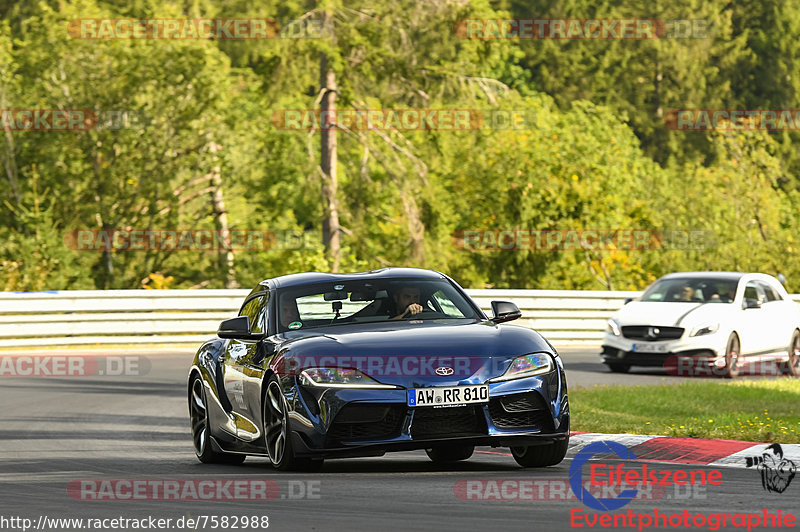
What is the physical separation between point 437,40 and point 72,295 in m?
18.4

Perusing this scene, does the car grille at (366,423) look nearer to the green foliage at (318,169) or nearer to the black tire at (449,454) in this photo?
the black tire at (449,454)

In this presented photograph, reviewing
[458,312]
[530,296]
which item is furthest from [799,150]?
[458,312]

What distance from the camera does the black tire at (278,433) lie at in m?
9.88

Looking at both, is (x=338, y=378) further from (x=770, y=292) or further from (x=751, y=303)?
(x=770, y=292)

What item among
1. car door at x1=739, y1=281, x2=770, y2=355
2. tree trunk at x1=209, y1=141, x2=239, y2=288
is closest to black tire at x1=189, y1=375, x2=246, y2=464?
car door at x1=739, y1=281, x2=770, y2=355

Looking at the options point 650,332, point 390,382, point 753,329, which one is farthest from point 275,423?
point 753,329

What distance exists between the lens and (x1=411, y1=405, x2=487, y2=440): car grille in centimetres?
945

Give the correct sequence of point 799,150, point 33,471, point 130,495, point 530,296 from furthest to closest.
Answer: point 799,150 < point 530,296 < point 33,471 < point 130,495

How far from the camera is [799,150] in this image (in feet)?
276

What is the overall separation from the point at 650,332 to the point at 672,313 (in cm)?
48

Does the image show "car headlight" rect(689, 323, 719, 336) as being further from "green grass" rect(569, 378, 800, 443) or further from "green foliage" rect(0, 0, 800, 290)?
"green foliage" rect(0, 0, 800, 290)

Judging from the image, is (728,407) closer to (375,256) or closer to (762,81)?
(375,256)

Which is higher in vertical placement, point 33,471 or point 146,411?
point 33,471

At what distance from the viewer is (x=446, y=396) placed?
9.44 metres
